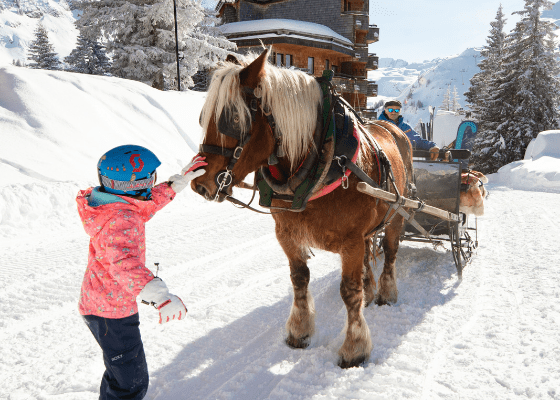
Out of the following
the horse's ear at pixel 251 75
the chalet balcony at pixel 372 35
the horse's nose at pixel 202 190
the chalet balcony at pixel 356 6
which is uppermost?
the chalet balcony at pixel 356 6

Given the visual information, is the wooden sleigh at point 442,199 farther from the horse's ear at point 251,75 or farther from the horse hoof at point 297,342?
the horse's ear at point 251,75

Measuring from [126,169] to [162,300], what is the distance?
2.26 feet

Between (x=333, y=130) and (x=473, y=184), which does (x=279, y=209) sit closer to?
(x=333, y=130)

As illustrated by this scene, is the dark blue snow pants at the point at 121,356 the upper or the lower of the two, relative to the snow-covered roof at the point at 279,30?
lower

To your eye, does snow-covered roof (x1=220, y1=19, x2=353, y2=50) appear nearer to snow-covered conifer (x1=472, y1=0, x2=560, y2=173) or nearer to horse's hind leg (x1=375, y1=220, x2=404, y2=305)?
snow-covered conifer (x1=472, y1=0, x2=560, y2=173)

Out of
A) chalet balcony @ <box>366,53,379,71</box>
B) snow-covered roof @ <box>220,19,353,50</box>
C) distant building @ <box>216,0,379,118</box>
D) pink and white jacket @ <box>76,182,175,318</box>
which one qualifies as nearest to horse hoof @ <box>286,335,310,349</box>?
pink and white jacket @ <box>76,182,175,318</box>

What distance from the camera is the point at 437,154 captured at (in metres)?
5.09

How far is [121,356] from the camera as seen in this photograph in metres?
1.87

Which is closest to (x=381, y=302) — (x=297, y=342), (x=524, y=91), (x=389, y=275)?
(x=389, y=275)

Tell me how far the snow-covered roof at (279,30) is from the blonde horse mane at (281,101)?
20548 millimetres

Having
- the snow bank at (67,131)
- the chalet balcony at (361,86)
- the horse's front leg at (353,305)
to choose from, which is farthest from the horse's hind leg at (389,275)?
the chalet balcony at (361,86)

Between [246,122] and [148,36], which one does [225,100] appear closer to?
[246,122]

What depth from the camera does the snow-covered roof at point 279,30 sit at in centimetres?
2097

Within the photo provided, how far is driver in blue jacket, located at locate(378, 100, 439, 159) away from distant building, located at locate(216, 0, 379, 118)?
16493mm
